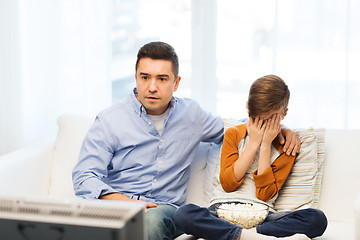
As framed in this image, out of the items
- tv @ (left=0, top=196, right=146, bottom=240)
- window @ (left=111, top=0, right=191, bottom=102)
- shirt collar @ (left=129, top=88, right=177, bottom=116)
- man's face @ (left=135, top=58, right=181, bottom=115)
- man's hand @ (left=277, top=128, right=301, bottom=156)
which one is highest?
window @ (left=111, top=0, right=191, bottom=102)

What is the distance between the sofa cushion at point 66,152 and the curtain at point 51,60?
0.44 metres

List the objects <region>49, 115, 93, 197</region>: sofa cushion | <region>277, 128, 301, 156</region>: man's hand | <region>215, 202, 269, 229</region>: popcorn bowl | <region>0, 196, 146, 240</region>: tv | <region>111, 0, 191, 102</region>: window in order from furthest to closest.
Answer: <region>111, 0, 191, 102</region>: window < <region>49, 115, 93, 197</region>: sofa cushion < <region>277, 128, 301, 156</region>: man's hand < <region>215, 202, 269, 229</region>: popcorn bowl < <region>0, 196, 146, 240</region>: tv

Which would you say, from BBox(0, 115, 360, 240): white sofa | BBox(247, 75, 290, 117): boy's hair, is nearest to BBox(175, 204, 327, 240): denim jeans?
BBox(0, 115, 360, 240): white sofa

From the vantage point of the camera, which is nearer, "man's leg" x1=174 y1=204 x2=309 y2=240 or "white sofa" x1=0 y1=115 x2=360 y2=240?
"man's leg" x1=174 y1=204 x2=309 y2=240

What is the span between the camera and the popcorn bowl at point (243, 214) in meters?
1.90

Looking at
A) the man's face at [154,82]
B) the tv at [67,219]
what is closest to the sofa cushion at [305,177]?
the man's face at [154,82]

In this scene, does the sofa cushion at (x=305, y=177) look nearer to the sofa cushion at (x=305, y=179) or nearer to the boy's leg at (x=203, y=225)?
the sofa cushion at (x=305, y=179)

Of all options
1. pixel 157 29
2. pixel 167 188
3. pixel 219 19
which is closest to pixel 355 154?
pixel 167 188

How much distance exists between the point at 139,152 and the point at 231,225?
1.78ft

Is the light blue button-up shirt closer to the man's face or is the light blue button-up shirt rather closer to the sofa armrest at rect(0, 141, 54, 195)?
the man's face

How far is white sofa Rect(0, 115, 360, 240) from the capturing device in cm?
218

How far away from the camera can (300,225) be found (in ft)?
6.14

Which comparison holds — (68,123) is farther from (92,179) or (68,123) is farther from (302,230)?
(302,230)

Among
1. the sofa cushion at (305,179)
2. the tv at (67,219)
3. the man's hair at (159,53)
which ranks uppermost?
the man's hair at (159,53)
